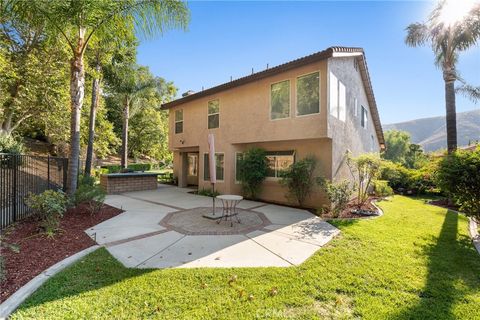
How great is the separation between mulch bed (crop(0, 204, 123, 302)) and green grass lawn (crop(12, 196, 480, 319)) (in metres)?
0.52

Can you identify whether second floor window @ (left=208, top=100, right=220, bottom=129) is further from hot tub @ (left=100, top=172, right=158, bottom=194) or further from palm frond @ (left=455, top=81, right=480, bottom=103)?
palm frond @ (left=455, top=81, right=480, bottom=103)

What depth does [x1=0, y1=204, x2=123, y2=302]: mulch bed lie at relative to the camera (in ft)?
12.2

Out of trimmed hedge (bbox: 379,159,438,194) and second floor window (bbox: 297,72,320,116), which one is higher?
second floor window (bbox: 297,72,320,116)

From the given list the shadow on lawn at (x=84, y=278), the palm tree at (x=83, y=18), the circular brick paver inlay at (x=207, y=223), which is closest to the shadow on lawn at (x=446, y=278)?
the circular brick paver inlay at (x=207, y=223)

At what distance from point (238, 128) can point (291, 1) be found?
239 inches

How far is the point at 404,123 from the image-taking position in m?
146

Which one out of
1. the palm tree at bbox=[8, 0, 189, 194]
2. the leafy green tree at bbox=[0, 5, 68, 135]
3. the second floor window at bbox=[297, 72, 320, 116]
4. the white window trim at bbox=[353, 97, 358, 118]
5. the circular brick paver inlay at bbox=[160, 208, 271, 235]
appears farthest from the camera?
the leafy green tree at bbox=[0, 5, 68, 135]

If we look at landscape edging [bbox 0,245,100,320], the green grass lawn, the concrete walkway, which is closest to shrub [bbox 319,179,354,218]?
the concrete walkway

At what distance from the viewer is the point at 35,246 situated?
492 cm

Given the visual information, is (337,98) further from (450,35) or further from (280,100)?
(450,35)

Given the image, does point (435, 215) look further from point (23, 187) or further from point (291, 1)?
point (23, 187)

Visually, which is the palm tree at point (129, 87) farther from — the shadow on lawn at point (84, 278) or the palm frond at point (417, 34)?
the palm frond at point (417, 34)

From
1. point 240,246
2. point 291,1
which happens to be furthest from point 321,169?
point 291,1

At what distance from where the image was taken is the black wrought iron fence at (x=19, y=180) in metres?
5.96
